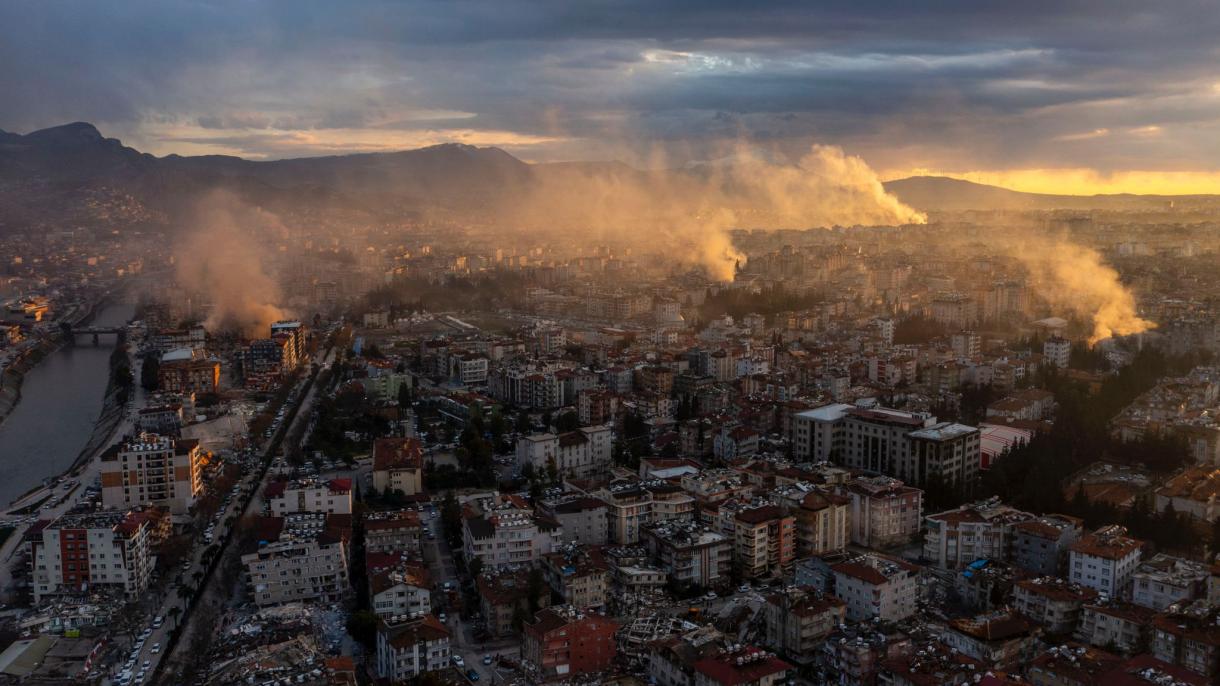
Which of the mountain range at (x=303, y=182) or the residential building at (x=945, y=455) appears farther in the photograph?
the mountain range at (x=303, y=182)

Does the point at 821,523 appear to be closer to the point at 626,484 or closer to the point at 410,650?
the point at 626,484

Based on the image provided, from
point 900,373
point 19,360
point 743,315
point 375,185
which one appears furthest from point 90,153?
point 900,373

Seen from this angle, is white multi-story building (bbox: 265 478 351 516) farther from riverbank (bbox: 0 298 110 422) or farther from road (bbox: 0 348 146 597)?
riverbank (bbox: 0 298 110 422)

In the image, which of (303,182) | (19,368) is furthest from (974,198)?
(19,368)

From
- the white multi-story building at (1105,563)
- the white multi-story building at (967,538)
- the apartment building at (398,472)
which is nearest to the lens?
the white multi-story building at (1105,563)

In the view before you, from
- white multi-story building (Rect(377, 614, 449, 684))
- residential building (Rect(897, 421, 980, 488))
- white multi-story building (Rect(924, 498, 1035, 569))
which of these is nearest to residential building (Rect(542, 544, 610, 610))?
white multi-story building (Rect(377, 614, 449, 684))

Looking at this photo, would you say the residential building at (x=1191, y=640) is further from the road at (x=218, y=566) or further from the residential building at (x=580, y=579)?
the road at (x=218, y=566)

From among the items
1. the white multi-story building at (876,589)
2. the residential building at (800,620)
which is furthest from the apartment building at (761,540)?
the residential building at (800,620)

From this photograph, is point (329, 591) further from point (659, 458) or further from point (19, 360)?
point (19, 360)
